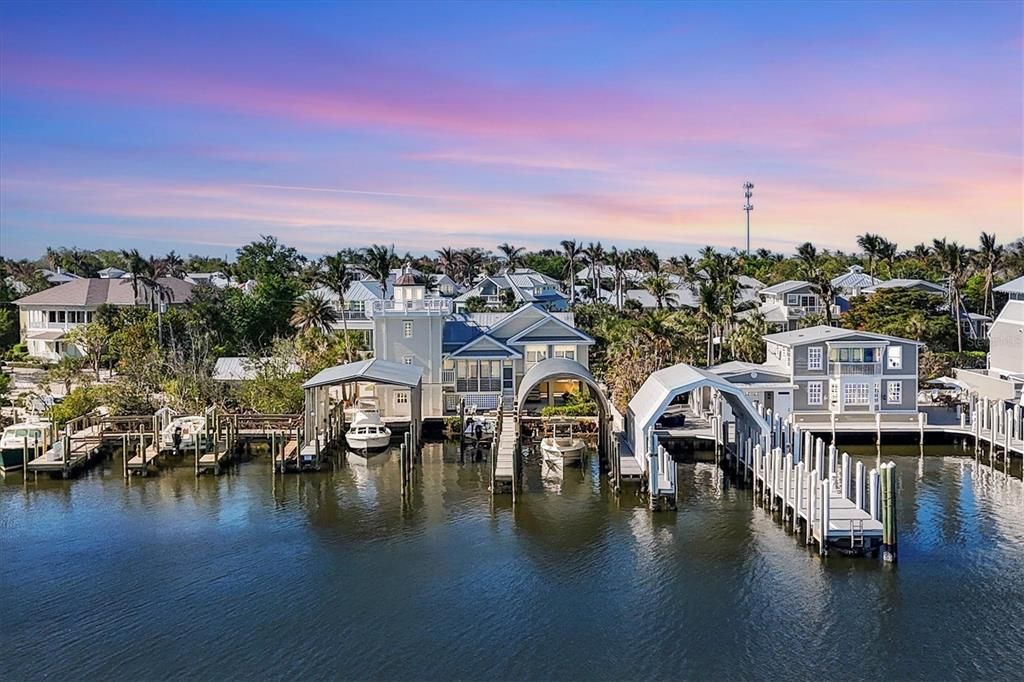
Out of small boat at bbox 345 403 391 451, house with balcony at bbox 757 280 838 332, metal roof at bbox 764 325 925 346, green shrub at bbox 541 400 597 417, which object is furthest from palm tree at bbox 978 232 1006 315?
small boat at bbox 345 403 391 451

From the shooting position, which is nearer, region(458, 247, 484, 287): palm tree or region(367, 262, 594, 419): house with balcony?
region(367, 262, 594, 419): house with balcony

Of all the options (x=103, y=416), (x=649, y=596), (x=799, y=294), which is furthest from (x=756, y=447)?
(x=799, y=294)

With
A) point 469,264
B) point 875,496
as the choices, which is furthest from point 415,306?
point 469,264

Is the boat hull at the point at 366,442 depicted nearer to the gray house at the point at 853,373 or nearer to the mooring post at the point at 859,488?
the gray house at the point at 853,373

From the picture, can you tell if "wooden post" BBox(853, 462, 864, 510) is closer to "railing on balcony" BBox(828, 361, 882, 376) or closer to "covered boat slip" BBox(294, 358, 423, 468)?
"railing on balcony" BBox(828, 361, 882, 376)

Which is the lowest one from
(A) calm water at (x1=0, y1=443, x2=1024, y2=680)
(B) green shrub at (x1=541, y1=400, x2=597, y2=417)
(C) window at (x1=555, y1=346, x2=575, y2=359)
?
(A) calm water at (x1=0, y1=443, x2=1024, y2=680)

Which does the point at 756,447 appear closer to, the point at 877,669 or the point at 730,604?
the point at 730,604
